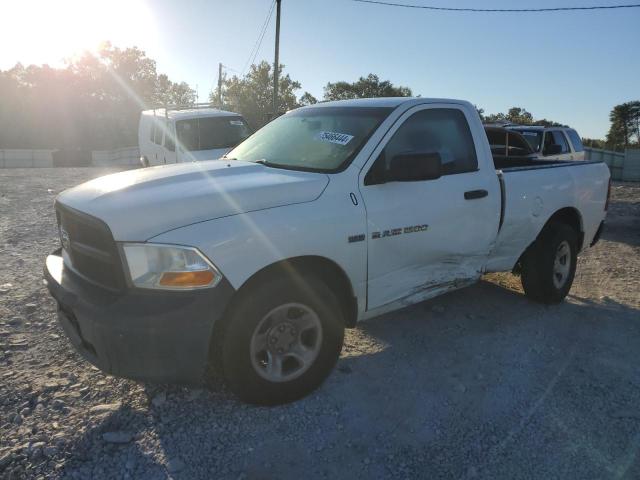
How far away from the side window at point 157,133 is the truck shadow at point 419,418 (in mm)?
9161

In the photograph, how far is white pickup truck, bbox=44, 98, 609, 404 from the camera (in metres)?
2.57

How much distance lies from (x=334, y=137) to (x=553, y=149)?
30.2ft

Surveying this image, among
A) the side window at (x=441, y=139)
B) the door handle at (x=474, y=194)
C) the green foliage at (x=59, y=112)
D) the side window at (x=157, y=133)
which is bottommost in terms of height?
the door handle at (x=474, y=194)

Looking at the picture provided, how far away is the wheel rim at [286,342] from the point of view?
287 centimetres

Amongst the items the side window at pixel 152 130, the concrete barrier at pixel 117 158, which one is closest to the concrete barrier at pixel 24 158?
the concrete barrier at pixel 117 158

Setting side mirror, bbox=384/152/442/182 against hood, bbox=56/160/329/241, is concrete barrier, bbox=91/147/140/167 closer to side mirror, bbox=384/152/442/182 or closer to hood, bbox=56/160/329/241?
hood, bbox=56/160/329/241

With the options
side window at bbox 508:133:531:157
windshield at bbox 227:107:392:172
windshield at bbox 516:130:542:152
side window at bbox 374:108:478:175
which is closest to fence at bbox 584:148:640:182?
windshield at bbox 516:130:542:152

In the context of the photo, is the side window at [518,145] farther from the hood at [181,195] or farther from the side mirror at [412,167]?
the hood at [181,195]

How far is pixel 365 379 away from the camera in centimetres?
343

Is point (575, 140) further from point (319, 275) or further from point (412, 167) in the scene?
point (319, 275)

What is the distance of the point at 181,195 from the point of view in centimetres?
281

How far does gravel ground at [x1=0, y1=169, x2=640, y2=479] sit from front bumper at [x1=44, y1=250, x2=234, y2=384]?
1.43ft

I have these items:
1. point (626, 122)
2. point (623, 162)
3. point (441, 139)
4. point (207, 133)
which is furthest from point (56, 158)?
point (626, 122)

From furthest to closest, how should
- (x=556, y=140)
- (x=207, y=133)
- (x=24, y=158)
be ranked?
(x=24, y=158)
(x=556, y=140)
(x=207, y=133)
